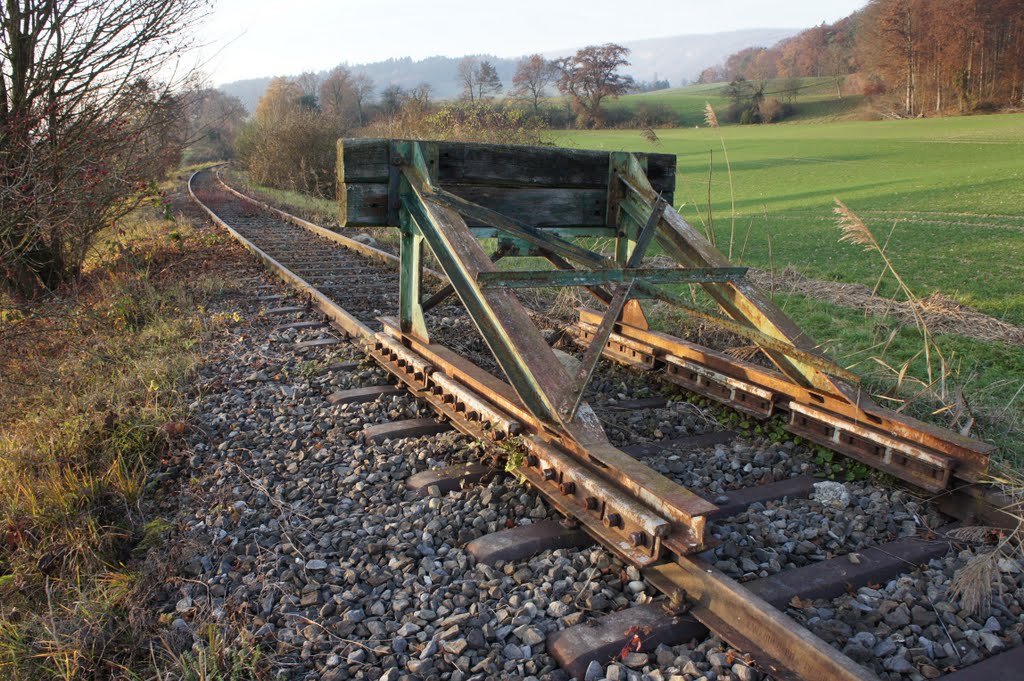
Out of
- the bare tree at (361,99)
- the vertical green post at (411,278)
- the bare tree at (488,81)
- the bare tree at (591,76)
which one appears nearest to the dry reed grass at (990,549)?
the vertical green post at (411,278)

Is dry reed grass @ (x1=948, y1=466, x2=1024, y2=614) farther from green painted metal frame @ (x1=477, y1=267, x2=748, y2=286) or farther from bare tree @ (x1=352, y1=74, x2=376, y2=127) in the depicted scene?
bare tree @ (x1=352, y1=74, x2=376, y2=127)

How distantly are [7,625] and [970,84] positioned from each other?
55570mm

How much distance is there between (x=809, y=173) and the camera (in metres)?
28.0

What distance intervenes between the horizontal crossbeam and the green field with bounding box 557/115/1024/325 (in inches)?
55.1

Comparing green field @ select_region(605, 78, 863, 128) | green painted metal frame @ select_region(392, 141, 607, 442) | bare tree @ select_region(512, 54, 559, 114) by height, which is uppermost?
bare tree @ select_region(512, 54, 559, 114)

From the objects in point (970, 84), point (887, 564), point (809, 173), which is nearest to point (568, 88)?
point (970, 84)

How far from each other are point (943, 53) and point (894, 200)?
3403cm

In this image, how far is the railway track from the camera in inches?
94.1

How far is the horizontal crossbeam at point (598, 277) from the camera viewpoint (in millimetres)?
3773

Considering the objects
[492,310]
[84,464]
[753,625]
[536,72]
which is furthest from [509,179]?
[536,72]

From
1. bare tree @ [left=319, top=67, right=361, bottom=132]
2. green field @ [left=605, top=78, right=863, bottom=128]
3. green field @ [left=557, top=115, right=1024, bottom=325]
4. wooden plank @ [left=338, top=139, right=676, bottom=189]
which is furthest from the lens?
green field @ [left=605, top=78, right=863, bottom=128]

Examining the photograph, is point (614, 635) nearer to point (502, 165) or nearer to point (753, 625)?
point (753, 625)

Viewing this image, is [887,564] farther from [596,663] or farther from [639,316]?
[639,316]

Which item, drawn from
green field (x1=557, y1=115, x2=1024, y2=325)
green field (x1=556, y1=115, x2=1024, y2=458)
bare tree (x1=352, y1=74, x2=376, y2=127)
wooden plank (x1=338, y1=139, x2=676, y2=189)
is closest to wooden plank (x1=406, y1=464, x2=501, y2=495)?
wooden plank (x1=338, y1=139, x2=676, y2=189)
